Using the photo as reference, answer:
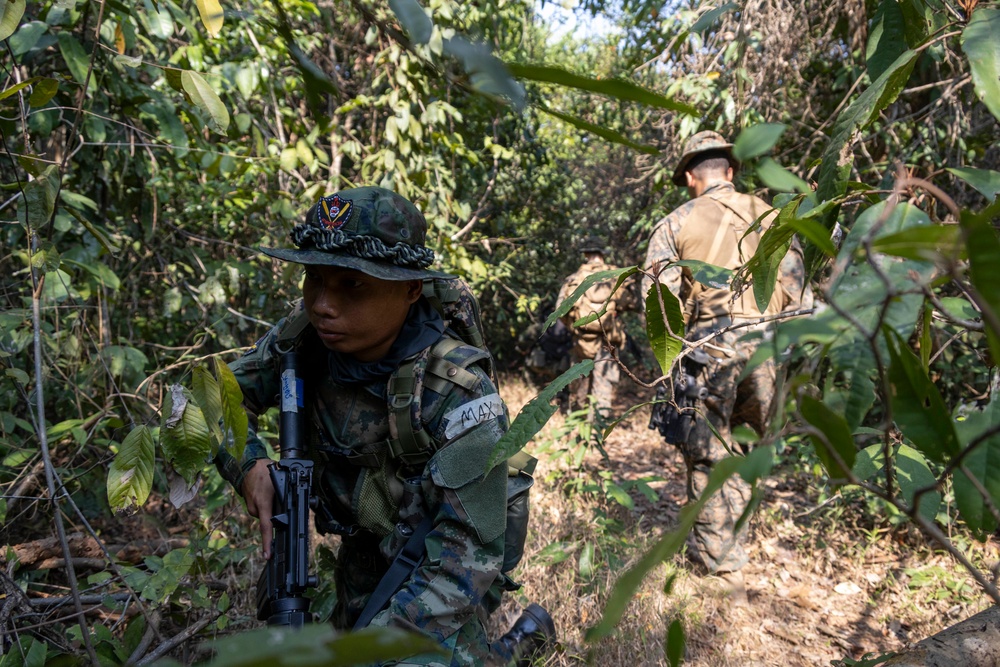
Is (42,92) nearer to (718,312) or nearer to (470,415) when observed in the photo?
(470,415)

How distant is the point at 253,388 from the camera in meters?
2.10

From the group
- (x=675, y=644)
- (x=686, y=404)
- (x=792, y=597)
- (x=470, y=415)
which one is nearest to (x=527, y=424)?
(x=675, y=644)

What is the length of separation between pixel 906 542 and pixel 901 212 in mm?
3602

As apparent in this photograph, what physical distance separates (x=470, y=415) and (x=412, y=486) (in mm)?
265

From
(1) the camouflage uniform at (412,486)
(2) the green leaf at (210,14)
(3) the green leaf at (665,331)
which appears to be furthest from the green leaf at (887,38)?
(2) the green leaf at (210,14)

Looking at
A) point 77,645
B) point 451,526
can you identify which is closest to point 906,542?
point 451,526

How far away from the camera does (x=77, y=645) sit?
2033 millimetres

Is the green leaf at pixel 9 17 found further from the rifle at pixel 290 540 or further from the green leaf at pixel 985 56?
the green leaf at pixel 985 56

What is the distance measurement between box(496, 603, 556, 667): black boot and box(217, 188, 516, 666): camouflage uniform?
0.21m

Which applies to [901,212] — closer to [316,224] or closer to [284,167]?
[316,224]

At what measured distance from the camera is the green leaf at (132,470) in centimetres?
134

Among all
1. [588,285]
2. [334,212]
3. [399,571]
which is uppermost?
[334,212]

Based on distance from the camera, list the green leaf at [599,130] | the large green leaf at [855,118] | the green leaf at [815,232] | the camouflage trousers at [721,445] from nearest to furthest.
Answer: the green leaf at [599,130], the green leaf at [815,232], the large green leaf at [855,118], the camouflage trousers at [721,445]

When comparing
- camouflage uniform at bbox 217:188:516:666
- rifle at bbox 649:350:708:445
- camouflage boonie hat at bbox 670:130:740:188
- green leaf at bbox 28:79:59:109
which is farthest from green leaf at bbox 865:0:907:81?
camouflage boonie hat at bbox 670:130:740:188
